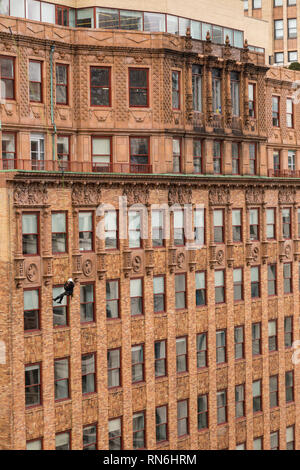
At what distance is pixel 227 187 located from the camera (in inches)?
2466

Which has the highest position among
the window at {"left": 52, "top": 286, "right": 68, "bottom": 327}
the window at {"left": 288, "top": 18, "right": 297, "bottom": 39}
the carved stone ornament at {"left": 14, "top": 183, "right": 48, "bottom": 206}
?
the window at {"left": 288, "top": 18, "right": 297, "bottom": 39}

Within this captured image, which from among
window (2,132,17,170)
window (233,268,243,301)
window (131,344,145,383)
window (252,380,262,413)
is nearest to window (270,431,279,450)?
window (252,380,262,413)

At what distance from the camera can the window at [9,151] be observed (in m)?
52.9

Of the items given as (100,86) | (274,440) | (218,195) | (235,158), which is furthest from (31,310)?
(274,440)

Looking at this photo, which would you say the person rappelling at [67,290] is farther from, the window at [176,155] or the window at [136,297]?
the window at [176,155]

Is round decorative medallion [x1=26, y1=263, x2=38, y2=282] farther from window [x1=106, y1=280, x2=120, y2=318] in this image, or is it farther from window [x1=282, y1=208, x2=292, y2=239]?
window [x1=282, y1=208, x2=292, y2=239]

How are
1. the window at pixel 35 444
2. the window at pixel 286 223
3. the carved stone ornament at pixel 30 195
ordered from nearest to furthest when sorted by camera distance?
1. the carved stone ornament at pixel 30 195
2. the window at pixel 35 444
3. the window at pixel 286 223

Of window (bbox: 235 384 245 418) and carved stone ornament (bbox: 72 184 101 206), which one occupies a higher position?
carved stone ornament (bbox: 72 184 101 206)

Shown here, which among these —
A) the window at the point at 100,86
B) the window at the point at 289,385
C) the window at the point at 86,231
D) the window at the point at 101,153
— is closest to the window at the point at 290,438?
the window at the point at 289,385

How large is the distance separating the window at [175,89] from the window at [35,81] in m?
9.19

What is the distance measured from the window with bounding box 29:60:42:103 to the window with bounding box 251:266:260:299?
68.0 feet

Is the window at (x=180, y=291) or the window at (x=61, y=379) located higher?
the window at (x=180, y=291)

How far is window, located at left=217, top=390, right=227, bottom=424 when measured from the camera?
62.9 metres
